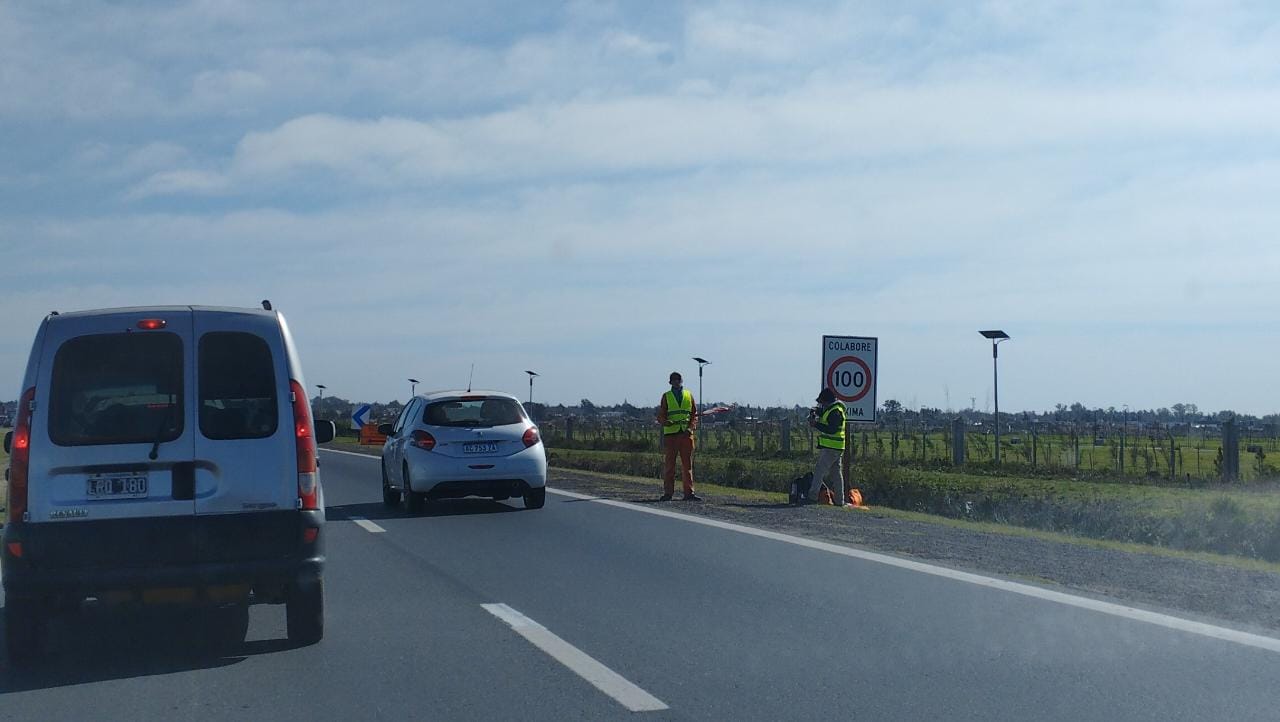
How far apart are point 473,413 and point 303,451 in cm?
980

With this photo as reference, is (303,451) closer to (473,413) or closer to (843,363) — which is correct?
(473,413)

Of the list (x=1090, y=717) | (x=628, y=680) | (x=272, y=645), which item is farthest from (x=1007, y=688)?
(x=272, y=645)

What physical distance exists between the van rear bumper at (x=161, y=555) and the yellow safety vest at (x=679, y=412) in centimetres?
1234

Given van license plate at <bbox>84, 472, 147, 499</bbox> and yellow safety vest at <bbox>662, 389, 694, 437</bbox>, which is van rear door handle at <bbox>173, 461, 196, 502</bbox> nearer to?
van license plate at <bbox>84, 472, 147, 499</bbox>

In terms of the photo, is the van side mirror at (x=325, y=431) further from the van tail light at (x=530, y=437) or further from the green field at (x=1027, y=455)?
the green field at (x=1027, y=455)

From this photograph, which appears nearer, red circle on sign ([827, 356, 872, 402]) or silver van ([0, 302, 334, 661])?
silver van ([0, 302, 334, 661])

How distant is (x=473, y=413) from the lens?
57.7 feet

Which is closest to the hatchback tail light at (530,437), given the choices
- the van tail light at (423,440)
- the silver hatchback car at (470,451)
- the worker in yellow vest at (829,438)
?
the silver hatchback car at (470,451)

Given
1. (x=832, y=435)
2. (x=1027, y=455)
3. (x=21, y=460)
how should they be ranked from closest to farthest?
(x=21, y=460) < (x=832, y=435) < (x=1027, y=455)

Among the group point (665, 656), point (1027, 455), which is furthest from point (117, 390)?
point (1027, 455)

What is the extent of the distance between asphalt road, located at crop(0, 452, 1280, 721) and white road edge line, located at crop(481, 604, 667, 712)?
0.02 meters

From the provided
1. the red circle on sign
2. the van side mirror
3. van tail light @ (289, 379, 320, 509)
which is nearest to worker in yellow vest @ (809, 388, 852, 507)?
the red circle on sign

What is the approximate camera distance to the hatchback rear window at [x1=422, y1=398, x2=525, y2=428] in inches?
683

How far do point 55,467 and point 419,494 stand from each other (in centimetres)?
1002
